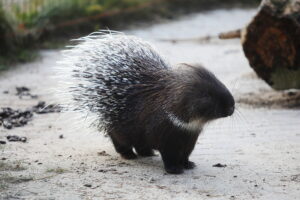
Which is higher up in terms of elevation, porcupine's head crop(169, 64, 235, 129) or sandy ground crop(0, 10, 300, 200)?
porcupine's head crop(169, 64, 235, 129)

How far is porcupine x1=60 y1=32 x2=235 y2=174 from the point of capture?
429 centimetres

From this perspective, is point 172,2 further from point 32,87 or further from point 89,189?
point 89,189

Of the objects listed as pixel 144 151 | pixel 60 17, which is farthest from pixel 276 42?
pixel 60 17

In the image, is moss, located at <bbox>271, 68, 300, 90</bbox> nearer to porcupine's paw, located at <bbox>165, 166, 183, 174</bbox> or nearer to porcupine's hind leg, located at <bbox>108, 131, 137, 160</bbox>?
porcupine's hind leg, located at <bbox>108, 131, 137, 160</bbox>

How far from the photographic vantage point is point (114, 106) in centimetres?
460

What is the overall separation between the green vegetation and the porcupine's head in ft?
14.2

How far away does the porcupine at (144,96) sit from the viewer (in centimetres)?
429

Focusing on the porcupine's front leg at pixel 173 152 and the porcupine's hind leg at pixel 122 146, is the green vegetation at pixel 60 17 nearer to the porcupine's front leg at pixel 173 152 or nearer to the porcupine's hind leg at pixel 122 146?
the porcupine's hind leg at pixel 122 146

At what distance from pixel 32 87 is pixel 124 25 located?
4300mm

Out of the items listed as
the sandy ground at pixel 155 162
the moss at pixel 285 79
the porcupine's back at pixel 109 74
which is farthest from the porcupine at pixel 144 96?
the moss at pixel 285 79

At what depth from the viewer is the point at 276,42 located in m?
6.55

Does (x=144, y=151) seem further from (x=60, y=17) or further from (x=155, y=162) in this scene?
(x=60, y=17)

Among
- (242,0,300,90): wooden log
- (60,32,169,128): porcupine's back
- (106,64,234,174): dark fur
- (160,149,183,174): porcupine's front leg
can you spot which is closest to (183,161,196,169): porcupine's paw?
(106,64,234,174): dark fur

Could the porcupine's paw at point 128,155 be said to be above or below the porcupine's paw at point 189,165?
below
